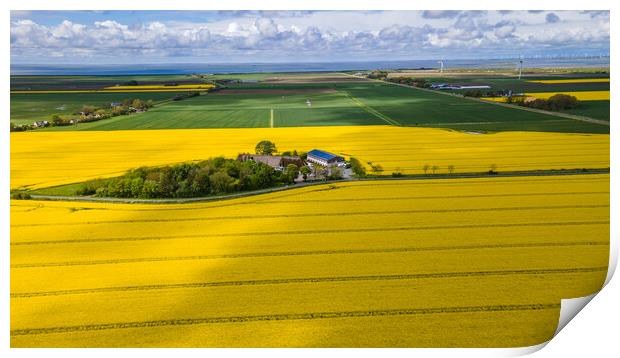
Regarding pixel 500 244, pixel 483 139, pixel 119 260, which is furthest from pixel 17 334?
pixel 483 139

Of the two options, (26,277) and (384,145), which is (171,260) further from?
(384,145)

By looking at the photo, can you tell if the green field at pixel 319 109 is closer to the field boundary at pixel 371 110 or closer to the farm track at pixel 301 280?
the field boundary at pixel 371 110

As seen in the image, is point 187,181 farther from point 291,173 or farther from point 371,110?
point 371,110

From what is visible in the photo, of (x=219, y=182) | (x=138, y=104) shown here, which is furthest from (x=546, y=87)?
(x=138, y=104)

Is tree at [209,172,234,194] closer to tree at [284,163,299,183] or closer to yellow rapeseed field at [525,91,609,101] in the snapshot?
tree at [284,163,299,183]

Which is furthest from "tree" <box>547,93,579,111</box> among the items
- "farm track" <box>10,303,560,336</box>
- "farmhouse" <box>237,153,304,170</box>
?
"farm track" <box>10,303,560,336</box>

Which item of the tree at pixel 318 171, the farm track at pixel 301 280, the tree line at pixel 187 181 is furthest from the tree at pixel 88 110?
the farm track at pixel 301 280
